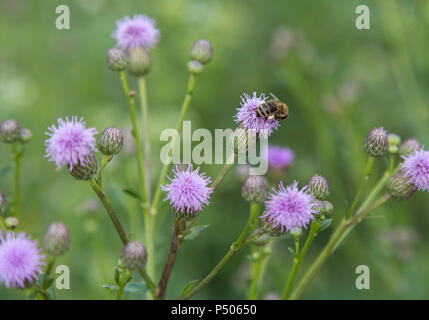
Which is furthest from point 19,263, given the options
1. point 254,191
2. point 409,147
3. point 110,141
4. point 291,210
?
point 409,147

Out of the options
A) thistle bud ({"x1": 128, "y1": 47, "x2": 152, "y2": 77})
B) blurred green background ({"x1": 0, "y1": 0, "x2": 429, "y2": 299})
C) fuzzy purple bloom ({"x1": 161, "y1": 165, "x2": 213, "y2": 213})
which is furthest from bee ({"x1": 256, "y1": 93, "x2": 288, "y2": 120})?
blurred green background ({"x1": 0, "y1": 0, "x2": 429, "y2": 299})

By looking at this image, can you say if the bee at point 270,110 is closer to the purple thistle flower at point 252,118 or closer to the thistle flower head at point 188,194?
the purple thistle flower at point 252,118

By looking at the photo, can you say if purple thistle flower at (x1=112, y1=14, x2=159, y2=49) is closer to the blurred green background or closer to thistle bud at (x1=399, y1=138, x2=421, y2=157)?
the blurred green background

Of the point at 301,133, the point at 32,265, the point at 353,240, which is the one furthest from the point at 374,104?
the point at 32,265

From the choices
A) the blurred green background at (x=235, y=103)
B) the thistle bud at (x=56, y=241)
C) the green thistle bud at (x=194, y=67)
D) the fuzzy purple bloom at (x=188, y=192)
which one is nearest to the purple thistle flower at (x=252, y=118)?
the fuzzy purple bloom at (x=188, y=192)

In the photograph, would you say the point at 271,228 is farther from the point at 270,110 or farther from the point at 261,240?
the point at 270,110
